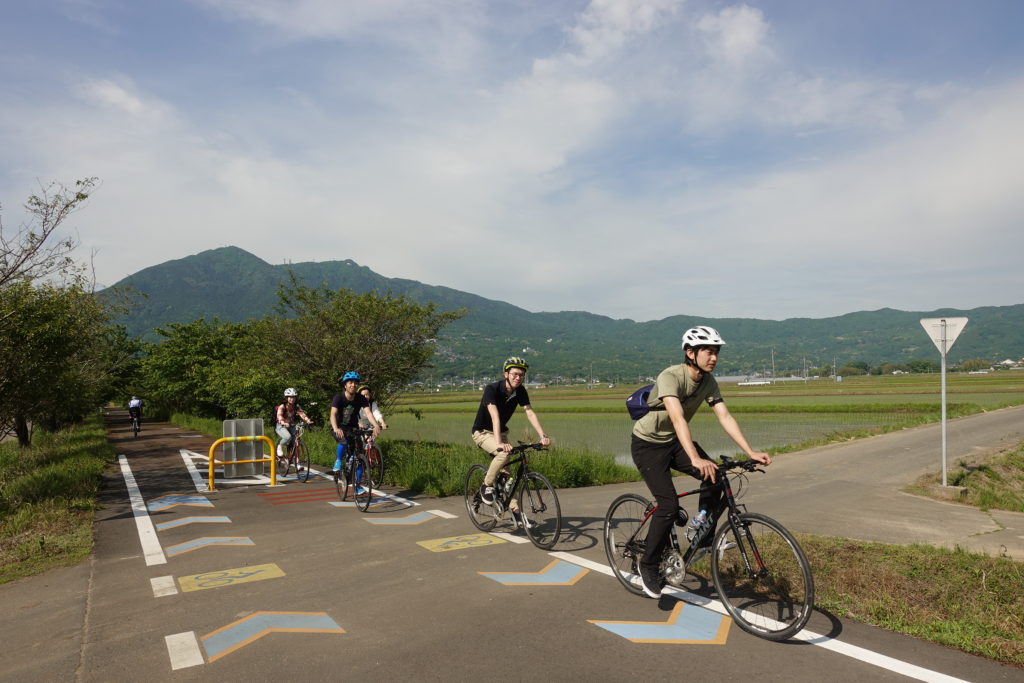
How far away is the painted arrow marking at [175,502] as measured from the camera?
368 inches

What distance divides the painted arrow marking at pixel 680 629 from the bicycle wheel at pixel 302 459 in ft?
30.4

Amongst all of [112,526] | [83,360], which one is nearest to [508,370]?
[112,526]

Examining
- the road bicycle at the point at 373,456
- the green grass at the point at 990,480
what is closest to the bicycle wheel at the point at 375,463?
the road bicycle at the point at 373,456

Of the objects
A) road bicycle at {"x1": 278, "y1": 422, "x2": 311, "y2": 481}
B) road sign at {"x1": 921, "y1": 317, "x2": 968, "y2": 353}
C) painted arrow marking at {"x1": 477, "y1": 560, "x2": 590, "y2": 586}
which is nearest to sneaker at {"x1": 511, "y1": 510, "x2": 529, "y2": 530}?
painted arrow marking at {"x1": 477, "y1": 560, "x2": 590, "y2": 586}

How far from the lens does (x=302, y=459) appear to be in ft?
45.8

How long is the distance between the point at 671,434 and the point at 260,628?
3.23 meters

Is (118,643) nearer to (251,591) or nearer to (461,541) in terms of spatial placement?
(251,591)

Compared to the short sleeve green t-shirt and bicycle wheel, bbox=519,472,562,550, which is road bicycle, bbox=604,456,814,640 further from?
bicycle wheel, bbox=519,472,562,550

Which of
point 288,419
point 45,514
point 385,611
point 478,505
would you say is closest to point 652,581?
point 385,611

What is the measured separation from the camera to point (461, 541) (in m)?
6.86

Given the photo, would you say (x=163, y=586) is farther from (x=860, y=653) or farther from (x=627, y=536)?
(x=860, y=653)

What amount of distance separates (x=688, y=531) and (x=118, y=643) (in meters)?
3.96

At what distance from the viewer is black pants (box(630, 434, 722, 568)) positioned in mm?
4652

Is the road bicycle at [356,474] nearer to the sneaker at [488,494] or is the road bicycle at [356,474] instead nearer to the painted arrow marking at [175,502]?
the painted arrow marking at [175,502]
